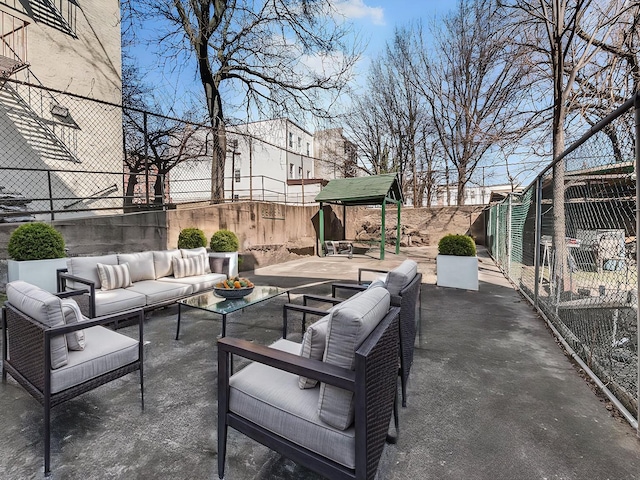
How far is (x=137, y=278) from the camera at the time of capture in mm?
4398

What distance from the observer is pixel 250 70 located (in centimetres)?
920

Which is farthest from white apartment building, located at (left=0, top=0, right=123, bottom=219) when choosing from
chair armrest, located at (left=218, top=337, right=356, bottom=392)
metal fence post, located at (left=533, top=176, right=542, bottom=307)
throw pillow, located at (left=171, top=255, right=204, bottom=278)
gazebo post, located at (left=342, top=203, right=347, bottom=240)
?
gazebo post, located at (left=342, top=203, right=347, bottom=240)

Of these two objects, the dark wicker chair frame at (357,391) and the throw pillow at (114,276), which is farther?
the throw pillow at (114,276)

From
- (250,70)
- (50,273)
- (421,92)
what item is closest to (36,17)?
(250,70)

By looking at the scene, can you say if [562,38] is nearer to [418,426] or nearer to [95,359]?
[418,426]

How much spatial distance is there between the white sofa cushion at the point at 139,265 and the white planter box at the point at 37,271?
715 mm

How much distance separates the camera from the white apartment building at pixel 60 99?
274 inches

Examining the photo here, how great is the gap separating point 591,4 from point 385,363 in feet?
23.4

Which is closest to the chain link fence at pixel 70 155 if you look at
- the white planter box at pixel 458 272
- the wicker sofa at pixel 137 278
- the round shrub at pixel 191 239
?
the round shrub at pixel 191 239

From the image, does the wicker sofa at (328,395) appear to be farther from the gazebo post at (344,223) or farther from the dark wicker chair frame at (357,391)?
the gazebo post at (344,223)

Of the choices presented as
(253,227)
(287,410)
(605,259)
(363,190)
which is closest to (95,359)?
(287,410)

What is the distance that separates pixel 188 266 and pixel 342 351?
4.08 m

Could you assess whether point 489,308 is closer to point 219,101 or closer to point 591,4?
point 591,4

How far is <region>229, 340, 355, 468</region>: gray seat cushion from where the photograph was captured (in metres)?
1.33
